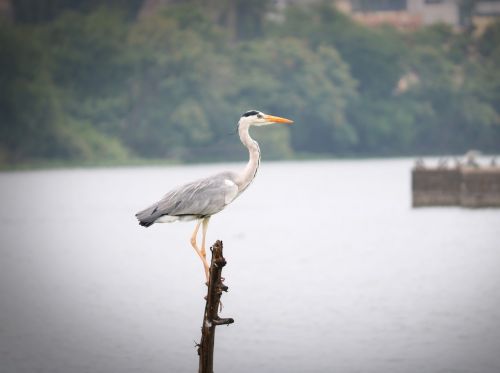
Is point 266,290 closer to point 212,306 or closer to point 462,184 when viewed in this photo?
point 462,184

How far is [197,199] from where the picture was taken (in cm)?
1558

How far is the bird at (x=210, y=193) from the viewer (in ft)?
50.6

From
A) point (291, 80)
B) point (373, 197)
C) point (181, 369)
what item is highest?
point (291, 80)

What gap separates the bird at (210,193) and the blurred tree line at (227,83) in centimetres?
7213

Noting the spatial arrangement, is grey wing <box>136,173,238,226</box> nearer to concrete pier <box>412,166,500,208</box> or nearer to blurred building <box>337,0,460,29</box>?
concrete pier <box>412,166,500,208</box>

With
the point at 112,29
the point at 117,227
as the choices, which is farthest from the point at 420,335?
→ the point at 112,29

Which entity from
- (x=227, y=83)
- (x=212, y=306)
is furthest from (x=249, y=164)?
(x=227, y=83)

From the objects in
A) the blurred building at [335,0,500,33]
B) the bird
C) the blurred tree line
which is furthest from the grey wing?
the blurred building at [335,0,500,33]

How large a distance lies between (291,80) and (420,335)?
79.6 meters

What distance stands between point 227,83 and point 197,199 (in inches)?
3342

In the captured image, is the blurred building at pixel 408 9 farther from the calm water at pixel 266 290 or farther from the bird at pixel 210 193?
the bird at pixel 210 193

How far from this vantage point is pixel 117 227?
53.0 meters

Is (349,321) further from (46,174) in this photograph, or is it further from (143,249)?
(46,174)

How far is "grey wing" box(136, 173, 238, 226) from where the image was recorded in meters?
15.5
